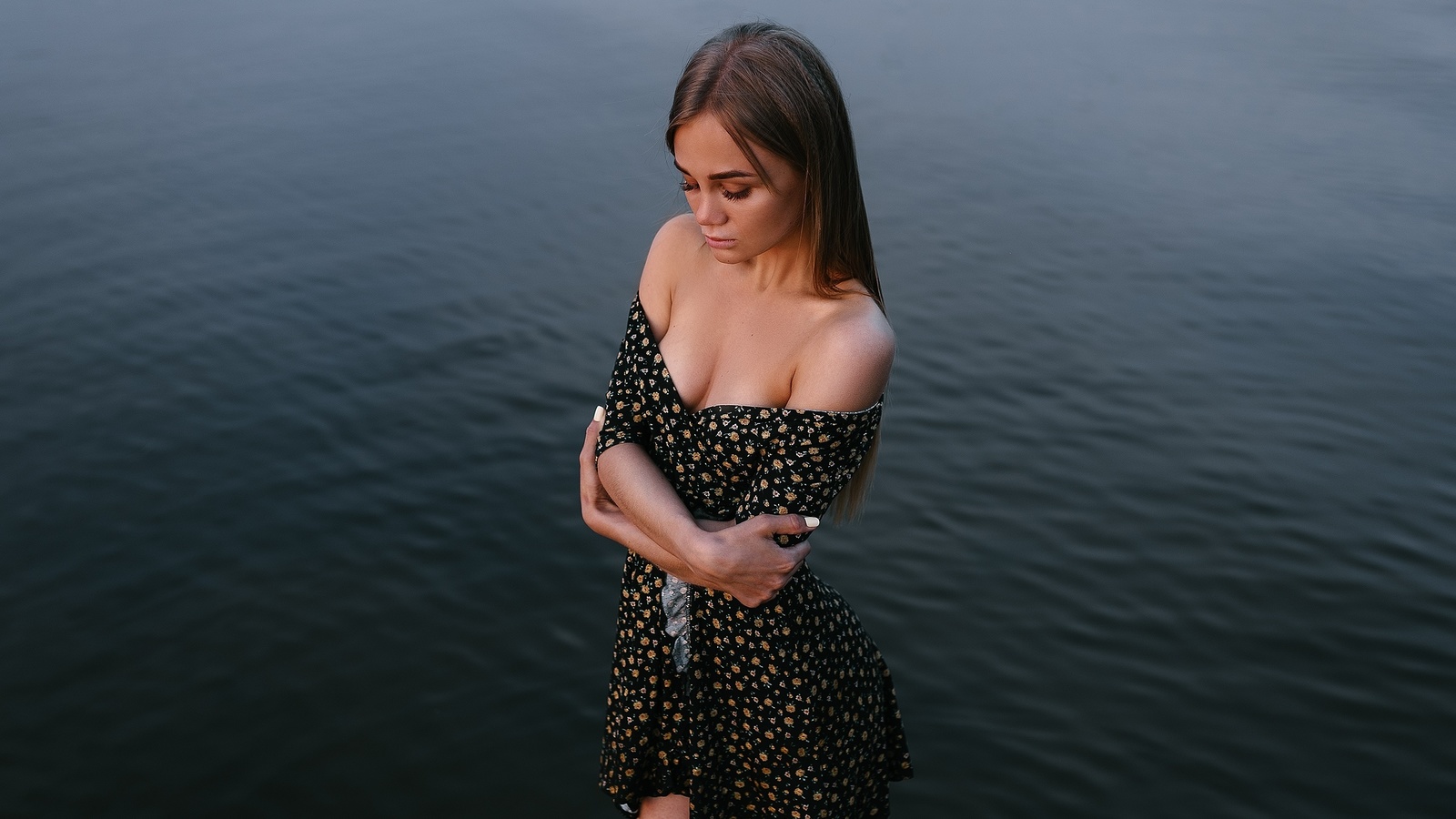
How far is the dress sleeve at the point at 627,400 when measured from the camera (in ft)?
7.41

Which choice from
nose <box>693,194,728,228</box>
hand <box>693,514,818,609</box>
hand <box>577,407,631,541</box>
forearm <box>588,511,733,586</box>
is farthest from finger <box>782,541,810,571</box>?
nose <box>693,194,728,228</box>

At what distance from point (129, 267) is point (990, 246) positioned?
19.2 ft

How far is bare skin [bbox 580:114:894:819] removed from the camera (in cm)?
201

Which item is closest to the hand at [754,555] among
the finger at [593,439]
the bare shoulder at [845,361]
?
the bare shoulder at [845,361]

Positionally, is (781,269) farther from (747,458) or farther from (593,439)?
(593,439)

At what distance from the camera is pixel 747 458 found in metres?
2.12

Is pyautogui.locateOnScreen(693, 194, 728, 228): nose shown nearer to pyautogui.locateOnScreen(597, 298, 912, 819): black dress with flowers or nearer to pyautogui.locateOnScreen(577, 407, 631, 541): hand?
pyautogui.locateOnScreen(597, 298, 912, 819): black dress with flowers

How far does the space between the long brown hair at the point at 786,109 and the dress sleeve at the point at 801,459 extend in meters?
0.28

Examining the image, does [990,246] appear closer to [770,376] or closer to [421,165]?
[421,165]

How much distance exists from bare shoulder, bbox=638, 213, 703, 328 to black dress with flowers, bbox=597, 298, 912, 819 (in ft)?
0.09

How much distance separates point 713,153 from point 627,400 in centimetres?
→ 51

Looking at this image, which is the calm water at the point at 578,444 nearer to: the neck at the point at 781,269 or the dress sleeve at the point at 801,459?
the neck at the point at 781,269

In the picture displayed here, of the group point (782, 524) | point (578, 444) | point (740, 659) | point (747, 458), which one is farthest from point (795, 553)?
point (578, 444)

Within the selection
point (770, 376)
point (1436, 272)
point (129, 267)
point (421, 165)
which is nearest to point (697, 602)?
point (770, 376)
